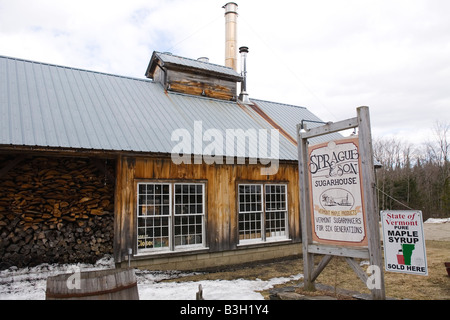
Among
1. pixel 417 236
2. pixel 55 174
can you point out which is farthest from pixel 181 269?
pixel 417 236

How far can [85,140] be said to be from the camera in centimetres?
781

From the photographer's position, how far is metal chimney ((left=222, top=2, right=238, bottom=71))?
656 inches

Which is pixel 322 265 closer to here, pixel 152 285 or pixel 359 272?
pixel 359 272

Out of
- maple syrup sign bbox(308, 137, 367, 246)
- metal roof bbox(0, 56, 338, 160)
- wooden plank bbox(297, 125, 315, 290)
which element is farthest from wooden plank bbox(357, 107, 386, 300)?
metal roof bbox(0, 56, 338, 160)

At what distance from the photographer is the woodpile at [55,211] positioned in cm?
829

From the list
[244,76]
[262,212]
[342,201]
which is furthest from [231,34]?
[342,201]

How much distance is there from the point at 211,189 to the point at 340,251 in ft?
16.0

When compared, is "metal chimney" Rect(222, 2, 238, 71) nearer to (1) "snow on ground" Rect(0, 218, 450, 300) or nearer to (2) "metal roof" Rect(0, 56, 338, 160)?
(2) "metal roof" Rect(0, 56, 338, 160)

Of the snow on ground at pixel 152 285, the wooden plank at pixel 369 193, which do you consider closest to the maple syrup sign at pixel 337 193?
the wooden plank at pixel 369 193

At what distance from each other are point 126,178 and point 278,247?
542cm

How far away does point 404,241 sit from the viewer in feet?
15.7

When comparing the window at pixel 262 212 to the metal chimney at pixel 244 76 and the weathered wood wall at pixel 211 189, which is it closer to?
the weathered wood wall at pixel 211 189

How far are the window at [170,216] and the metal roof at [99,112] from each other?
1.23 metres

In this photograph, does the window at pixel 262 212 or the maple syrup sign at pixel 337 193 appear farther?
the window at pixel 262 212
